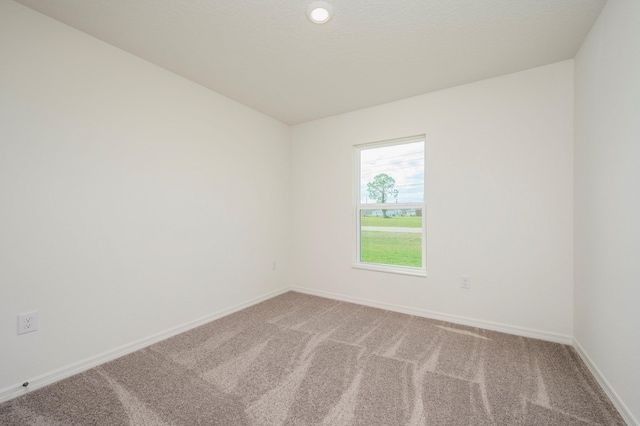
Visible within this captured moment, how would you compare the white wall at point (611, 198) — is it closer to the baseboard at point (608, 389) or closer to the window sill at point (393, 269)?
the baseboard at point (608, 389)

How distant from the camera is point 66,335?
6.15 ft

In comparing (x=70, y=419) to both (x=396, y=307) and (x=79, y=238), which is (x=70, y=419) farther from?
(x=396, y=307)

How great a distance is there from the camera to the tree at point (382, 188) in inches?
130

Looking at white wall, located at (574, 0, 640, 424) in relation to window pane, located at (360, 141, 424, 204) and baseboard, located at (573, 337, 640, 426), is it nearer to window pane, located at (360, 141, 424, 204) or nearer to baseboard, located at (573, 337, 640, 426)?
baseboard, located at (573, 337, 640, 426)

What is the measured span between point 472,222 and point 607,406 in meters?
1.56

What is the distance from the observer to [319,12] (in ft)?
5.77

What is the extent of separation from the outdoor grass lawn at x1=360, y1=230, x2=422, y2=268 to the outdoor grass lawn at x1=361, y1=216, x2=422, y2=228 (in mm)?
104

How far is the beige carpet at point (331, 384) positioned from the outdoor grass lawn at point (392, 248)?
85 cm

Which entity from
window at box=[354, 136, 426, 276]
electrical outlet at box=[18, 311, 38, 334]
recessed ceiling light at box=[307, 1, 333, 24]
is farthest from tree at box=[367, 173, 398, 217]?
electrical outlet at box=[18, 311, 38, 334]

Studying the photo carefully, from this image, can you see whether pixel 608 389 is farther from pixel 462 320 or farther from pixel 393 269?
pixel 393 269

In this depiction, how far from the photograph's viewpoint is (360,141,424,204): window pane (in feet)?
10.2

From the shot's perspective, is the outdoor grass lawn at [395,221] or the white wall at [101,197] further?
A: the outdoor grass lawn at [395,221]

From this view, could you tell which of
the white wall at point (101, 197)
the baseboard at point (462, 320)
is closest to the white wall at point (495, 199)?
the baseboard at point (462, 320)

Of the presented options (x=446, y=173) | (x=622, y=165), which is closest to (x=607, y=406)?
(x=622, y=165)
